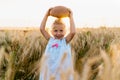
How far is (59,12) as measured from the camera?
4793 mm

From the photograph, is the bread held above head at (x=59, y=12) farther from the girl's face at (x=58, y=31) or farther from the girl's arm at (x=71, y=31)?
the girl's face at (x=58, y=31)

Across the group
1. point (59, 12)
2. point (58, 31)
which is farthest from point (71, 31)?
point (59, 12)

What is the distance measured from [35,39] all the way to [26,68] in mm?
1190

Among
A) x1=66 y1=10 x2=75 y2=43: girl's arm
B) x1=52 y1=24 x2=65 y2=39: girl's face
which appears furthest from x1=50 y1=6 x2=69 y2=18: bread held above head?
x1=52 y1=24 x2=65 y2=39: girl's face

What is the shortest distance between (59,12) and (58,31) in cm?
29

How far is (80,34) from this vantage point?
8180mm

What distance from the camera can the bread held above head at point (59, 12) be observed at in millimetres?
4781

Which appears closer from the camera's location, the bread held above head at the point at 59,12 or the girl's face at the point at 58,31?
the girl's face at the point at 58,31

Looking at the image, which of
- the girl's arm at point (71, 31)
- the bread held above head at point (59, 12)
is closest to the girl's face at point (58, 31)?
the girl's arm at point (71, 31)

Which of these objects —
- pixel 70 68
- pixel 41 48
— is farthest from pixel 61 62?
pixel 41 48

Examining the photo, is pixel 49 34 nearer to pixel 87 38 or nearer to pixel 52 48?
pixel 52 48

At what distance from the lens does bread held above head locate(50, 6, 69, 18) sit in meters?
4.78

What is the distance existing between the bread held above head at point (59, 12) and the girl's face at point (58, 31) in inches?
8.7

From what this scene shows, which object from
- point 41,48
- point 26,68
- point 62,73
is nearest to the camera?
point 62,73
